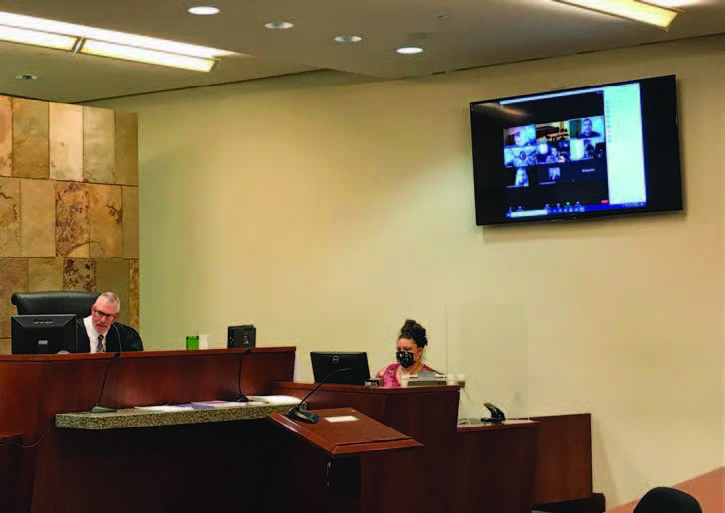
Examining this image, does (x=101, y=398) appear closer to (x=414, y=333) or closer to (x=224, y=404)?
(x=224, y=404)

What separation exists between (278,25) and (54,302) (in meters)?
2.37

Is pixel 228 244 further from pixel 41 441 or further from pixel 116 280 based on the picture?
pixel 41 441

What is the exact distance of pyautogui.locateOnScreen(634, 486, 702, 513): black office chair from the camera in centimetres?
279

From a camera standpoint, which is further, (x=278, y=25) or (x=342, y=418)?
(x=278, y=25)

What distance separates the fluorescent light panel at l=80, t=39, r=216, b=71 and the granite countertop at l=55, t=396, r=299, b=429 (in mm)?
3170

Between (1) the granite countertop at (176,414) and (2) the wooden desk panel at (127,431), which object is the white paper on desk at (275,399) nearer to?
(1) the granite countertop at (176,414)

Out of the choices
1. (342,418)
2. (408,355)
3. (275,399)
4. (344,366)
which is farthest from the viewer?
(408,355)

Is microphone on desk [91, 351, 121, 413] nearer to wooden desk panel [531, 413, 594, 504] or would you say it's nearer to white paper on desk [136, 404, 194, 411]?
white paper on desk [136, 404, 194, 411]

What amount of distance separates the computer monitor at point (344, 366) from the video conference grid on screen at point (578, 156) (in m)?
2.33

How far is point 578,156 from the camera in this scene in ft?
24.8

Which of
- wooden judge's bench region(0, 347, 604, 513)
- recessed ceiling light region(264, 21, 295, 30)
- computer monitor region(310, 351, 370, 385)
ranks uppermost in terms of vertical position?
recessed ceiling light region(264, 21, 295, 30)

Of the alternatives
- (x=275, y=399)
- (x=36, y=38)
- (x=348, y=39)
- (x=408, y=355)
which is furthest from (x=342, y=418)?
(x=36, y=38)

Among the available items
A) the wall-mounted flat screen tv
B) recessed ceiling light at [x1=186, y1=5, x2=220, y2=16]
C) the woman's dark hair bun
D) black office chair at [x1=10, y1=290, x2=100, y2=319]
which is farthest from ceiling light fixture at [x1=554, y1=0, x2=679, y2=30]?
black office chair at [x1=10, y1=290, x2=100, y2=319]

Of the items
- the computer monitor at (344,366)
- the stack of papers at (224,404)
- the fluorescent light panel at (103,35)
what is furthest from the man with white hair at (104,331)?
the fluorescent light panel at (103,35)
